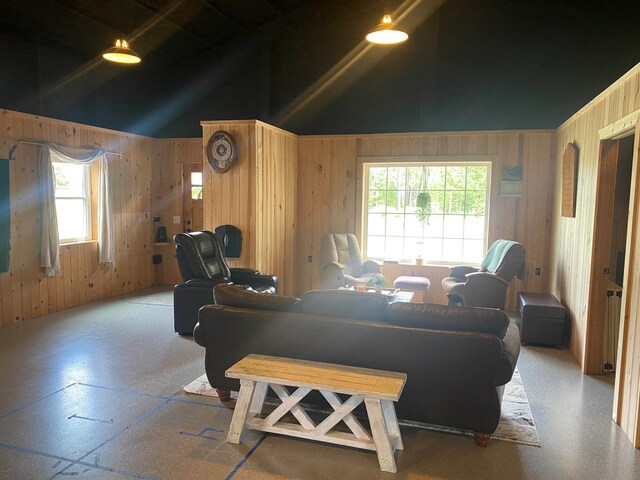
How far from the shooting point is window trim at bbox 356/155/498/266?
6.39 meters

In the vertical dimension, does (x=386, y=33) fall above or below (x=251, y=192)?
above

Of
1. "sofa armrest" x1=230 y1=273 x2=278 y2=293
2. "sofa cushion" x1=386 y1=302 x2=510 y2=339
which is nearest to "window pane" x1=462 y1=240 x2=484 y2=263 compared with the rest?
Answer: "sofa armrest" x1=230 y1=273 x2=278 y2=293

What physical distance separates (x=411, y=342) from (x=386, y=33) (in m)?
2.95

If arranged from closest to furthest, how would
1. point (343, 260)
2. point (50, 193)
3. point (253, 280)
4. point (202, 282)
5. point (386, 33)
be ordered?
1. point (386, 33)
2. point (202, 282)
3. point (253, 280)
4. point (50, 193)
5. point (343, 260)

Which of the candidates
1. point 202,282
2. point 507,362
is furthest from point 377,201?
point 507,362

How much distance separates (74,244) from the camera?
614cm

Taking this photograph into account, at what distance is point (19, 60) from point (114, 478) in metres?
5.00

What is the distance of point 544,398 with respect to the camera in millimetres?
3521

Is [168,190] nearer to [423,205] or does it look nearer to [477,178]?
[423,205]

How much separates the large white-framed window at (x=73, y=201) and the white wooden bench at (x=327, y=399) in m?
4.36

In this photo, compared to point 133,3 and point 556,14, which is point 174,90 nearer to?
point 133,3

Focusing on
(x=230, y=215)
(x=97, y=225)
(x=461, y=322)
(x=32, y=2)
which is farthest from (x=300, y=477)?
(x=32, y=2)

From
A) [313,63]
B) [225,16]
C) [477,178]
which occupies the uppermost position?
[225,16]

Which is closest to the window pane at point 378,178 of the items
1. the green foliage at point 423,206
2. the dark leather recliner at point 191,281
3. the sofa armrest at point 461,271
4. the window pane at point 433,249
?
the green foliage at point 423,206
